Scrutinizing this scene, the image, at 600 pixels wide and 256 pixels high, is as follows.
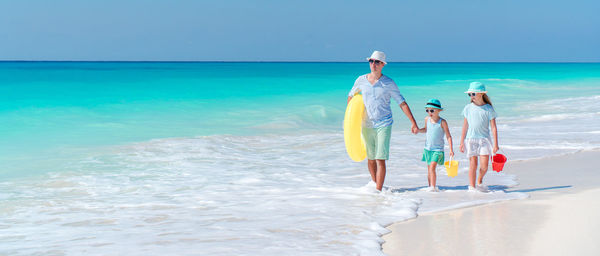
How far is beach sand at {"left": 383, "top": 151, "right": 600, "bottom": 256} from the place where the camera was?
151 inches

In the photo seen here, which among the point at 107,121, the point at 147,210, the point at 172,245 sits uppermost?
the point at 107,121

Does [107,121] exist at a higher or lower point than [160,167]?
higher

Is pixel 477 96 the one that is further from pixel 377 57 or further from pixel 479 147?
pixel 377 57

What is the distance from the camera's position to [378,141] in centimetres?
563

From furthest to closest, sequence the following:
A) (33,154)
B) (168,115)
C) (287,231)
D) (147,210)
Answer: (168,115) < (33,154) < (147,210) < (287,231)

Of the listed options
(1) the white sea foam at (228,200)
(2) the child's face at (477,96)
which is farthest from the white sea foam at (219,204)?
(2) the child's face at (477,96)

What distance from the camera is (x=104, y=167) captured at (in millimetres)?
8094

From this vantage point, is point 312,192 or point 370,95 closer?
point 370,95

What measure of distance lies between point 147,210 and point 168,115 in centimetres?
1367

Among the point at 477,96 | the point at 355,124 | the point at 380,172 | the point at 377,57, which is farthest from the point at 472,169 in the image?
the point at 377,57

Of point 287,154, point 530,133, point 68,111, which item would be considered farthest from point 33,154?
point 68,111

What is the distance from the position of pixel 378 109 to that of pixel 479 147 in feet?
3.31

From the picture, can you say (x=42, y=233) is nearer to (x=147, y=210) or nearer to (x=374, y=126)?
(x=147, y=210)

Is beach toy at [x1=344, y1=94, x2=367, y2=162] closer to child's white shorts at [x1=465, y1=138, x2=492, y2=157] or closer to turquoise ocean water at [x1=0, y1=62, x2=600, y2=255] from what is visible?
turquoise ocean water at [x1=0, y1=62, x2=600, y2=255]
